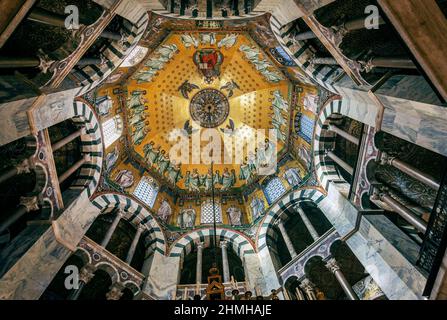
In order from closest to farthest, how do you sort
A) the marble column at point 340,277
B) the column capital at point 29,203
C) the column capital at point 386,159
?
the column capital at point 29,203, the column capital at point 386,159, the marble column at point 340,277

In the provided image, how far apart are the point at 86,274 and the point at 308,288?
707cm

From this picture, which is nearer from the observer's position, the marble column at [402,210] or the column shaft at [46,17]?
the column shaft at [46,17]

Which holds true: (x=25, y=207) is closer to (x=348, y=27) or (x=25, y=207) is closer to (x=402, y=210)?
(x=348, y=27)

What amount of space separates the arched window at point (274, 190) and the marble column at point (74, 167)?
7.99m

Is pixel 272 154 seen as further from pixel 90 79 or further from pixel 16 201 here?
pixel 16 201

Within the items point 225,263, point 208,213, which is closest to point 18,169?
point 225,263

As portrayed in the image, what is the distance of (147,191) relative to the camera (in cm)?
1301

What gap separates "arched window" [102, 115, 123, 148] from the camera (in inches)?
430

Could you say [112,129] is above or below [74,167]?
above

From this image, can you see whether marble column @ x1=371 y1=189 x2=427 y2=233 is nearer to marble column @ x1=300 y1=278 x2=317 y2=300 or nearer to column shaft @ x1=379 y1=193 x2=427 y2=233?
column shaft @ x1=379 y1=193 x2=427 y2=233

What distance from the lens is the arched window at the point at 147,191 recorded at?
40.7ft

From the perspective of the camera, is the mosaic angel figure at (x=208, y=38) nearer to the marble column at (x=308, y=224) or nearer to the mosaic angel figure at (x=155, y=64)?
the mosaic angel figure at (x=155, y=64)

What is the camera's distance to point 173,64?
14062 millimetres

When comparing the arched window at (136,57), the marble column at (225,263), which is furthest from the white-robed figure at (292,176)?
the arched window at (136,57)
